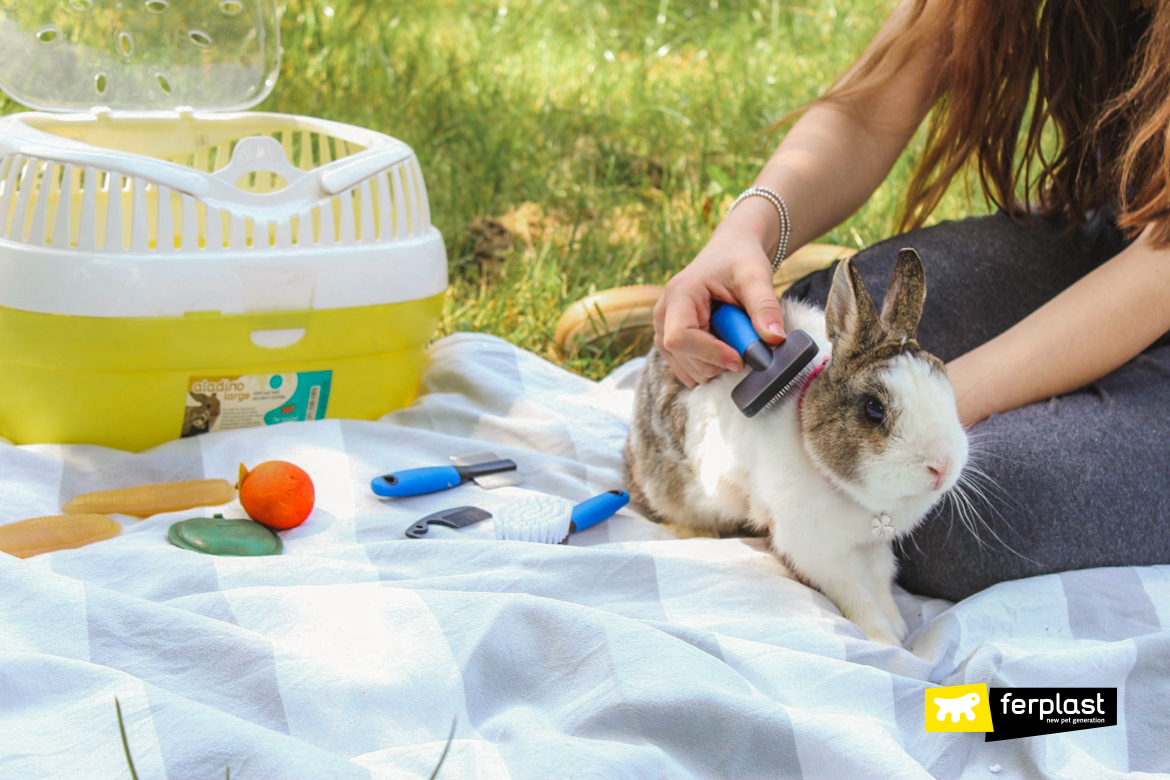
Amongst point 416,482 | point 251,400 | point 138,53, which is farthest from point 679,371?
point 138,53

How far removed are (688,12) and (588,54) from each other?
2.37 ft

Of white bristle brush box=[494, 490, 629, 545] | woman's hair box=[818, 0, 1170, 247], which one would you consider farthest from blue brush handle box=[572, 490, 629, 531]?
woman's hair box=[818, 0, 1170, 247]

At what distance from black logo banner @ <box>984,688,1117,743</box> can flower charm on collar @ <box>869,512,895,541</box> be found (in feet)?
0.79

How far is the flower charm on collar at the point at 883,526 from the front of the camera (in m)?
1.43

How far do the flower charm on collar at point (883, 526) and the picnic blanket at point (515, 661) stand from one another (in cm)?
14

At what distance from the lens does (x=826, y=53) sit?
4051 mm

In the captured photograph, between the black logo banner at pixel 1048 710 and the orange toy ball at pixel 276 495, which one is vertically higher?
the black logo banner at pixel 1048 710

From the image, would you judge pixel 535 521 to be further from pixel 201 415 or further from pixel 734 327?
pixel 201 415

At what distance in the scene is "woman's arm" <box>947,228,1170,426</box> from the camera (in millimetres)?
1596

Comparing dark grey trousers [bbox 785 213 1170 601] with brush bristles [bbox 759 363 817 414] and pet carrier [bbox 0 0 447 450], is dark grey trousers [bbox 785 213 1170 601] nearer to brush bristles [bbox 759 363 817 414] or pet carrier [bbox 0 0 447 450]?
brush bristles [bbox 759 363 817 414]

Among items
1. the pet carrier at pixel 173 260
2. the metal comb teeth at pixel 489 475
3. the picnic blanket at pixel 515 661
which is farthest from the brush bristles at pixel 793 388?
the pet carrier at pixel 173 260

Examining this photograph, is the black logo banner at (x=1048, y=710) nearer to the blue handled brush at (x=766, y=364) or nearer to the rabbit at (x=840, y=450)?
the rabbit at (x=840, y=450)

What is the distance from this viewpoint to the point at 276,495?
1.62 meters

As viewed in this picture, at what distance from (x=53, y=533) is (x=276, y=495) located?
32 cm
